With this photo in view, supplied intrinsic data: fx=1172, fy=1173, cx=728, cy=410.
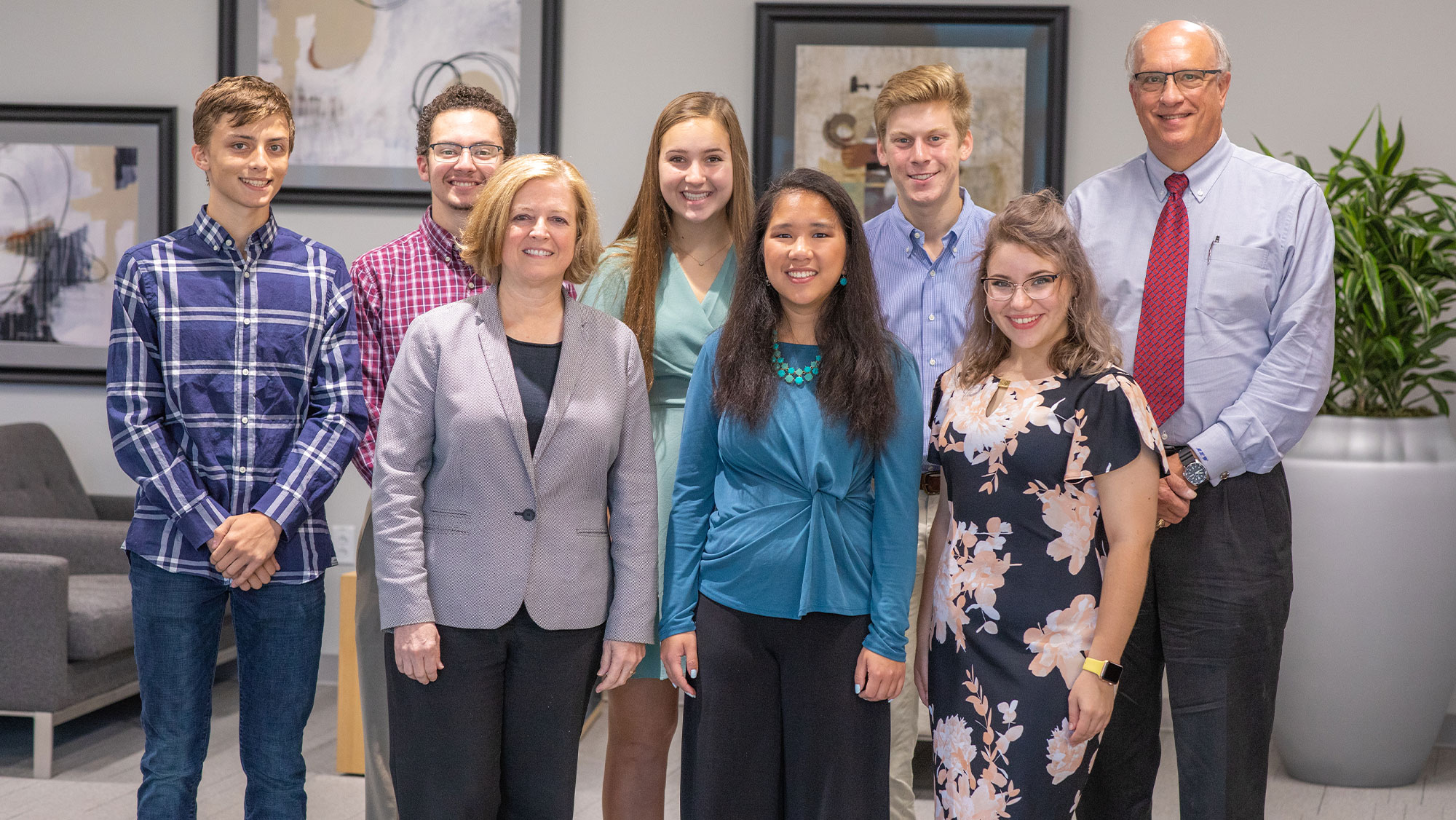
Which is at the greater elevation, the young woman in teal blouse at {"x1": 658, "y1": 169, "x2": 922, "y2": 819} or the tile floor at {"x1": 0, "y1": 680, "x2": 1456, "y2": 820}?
the young woman in teal blouse at {"x1": 658, "y1": 169, "x2": 922, "y2": 819}

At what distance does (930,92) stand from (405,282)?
1.12 metres

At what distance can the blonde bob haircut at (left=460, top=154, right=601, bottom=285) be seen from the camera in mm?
1985

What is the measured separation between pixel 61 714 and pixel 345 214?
1868 mm

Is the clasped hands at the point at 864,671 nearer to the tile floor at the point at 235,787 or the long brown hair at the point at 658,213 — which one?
the long brown hair at the point at 658,213

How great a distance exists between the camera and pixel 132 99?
4.25 meters

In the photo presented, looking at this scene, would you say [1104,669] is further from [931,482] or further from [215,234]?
[215,234]

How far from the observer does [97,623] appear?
11.1 ft

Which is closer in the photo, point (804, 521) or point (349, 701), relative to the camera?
point (804, 521)

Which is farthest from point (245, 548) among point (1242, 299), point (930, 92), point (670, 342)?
point (1242, 299)

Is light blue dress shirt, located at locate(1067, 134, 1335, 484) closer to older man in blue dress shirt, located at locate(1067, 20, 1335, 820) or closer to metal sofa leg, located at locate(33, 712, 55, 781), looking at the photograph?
older man in blue dress shirt, located at locate(1067, 20, 1335, 820)

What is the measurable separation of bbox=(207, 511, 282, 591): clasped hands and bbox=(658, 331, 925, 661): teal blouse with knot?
75 centimetres

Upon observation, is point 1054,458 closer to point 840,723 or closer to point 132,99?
point 840,723

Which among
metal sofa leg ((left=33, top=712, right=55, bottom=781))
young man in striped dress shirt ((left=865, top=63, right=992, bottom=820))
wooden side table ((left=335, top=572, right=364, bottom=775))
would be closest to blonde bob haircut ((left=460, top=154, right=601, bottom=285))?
young man in striped dress shirt ((left=865, top=63, right=992, bottom=820))

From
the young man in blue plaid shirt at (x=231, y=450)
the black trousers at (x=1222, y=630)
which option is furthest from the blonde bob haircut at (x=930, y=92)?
the young man in blue plaid shirt at (x=231, y=450)
